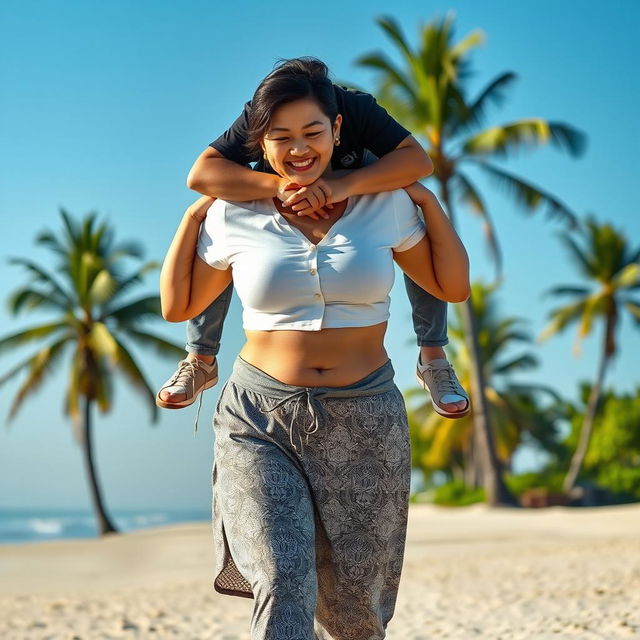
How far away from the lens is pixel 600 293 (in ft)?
111

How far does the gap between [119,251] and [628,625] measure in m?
22.7

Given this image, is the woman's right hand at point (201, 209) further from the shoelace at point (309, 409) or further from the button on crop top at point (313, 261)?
the shoelace at point (309, 409)

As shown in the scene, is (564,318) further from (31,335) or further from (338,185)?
(338,185)

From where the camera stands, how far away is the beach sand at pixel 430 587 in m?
7.73

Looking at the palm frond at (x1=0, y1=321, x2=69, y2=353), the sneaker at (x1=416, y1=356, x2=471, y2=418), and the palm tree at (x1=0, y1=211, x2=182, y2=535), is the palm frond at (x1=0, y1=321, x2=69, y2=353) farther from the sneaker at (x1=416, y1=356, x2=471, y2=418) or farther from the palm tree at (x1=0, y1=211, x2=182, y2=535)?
the sneaker at (x1=416, y1=356, x2=471, y2=418)

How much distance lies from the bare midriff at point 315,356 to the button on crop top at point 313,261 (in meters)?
0.03

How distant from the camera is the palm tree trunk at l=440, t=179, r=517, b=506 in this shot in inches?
984

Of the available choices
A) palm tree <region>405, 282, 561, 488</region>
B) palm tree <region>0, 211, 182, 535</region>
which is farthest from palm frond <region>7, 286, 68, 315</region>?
palm tree <region>405, 282, 561, 488</region>

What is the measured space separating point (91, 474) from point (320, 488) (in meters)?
24.6

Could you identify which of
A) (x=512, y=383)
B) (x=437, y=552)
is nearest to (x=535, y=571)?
(x=437, y=552)

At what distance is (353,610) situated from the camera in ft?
10.4

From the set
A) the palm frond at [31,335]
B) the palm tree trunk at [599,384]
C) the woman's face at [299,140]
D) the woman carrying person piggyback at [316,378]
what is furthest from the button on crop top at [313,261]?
the palm tree trunk at [599,384]

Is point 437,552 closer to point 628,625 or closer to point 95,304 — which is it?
point 628,625

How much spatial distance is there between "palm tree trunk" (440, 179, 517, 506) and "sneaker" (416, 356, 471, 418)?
21052 mm
